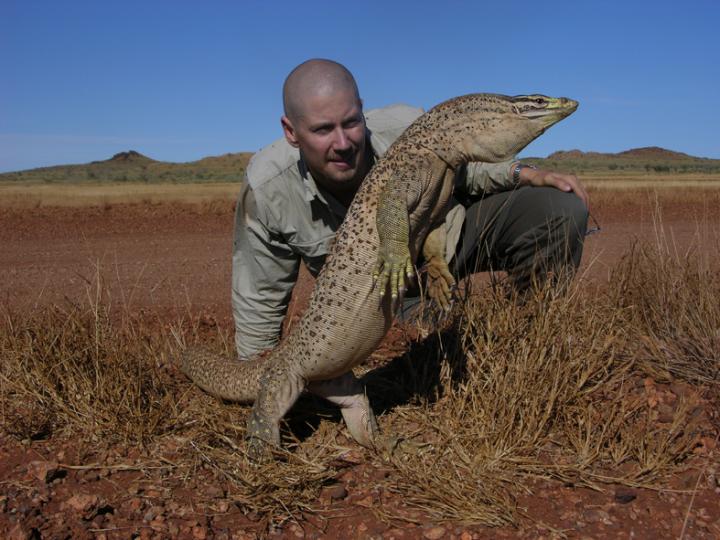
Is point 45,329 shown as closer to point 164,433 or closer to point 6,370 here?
point 6,370

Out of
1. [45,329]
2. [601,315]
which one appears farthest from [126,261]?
[601,315]

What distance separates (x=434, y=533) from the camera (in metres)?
3.20

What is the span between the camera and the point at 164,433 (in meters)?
4.21

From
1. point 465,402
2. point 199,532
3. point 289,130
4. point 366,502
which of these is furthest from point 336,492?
point 289,130

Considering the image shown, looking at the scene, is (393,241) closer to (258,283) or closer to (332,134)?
(332,134)

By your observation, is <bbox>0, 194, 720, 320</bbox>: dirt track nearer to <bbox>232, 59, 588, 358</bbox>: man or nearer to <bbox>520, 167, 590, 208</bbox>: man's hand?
<bbox>232, 59, 588, 358</bbox>: man

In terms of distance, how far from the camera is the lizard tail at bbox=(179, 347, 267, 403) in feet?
14.2

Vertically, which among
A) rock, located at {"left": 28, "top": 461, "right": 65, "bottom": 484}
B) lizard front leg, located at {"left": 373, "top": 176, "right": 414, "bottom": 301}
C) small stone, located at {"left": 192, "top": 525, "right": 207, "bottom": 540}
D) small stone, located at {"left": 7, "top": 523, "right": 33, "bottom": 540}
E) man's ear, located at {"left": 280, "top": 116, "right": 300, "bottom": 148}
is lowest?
small stone, located at {"left": 192, "top": 525, "right": 207, "bottom": 540}

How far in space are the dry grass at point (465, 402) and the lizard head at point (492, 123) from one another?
111 cm

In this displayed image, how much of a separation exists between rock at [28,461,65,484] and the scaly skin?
3.34 feet

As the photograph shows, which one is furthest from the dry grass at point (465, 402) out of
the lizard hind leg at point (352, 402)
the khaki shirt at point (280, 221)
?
the khaki shirt at point (280, 221)

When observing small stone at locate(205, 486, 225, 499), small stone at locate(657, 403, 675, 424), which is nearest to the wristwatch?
small stone at locate(657, 403, 675, 424)

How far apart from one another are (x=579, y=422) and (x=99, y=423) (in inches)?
107

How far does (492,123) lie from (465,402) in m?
1.61
